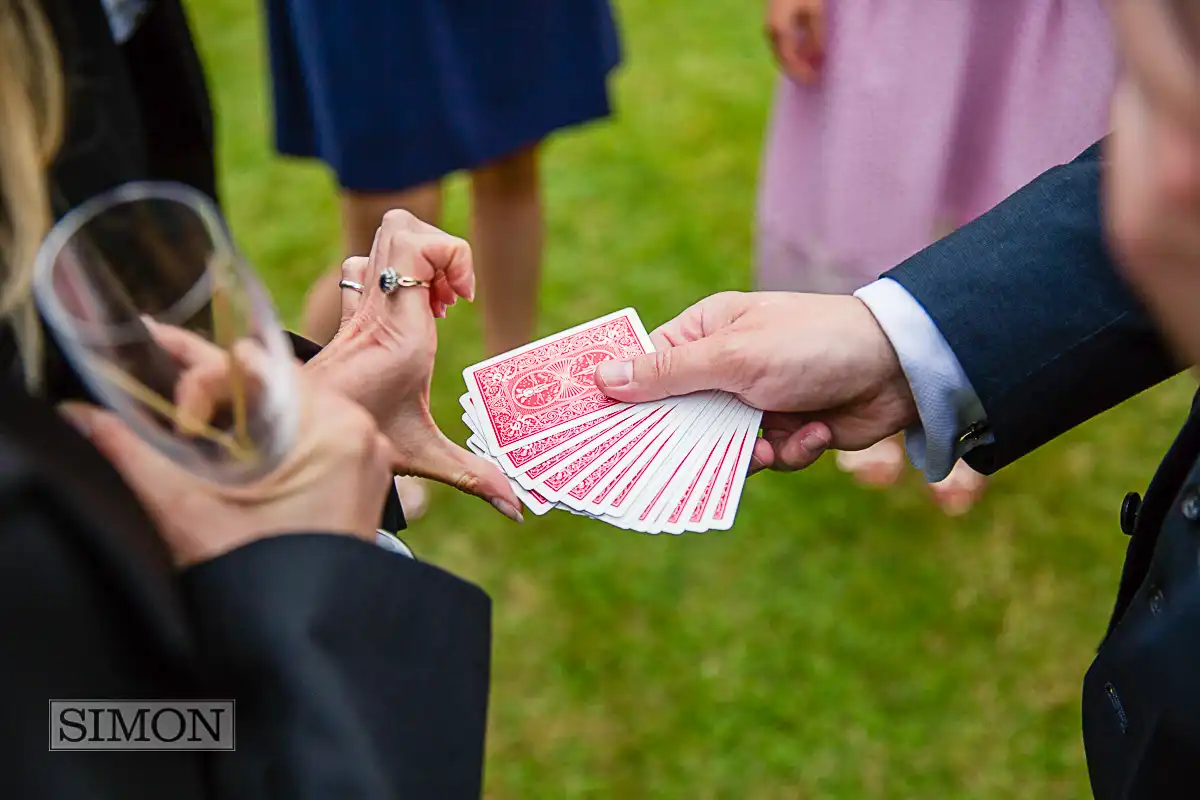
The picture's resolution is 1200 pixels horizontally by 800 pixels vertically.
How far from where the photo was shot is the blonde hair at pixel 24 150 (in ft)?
2.92

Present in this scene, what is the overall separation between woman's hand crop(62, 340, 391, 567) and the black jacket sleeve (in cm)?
4

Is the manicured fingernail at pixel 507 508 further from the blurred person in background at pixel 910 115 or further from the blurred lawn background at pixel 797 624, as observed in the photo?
the blurred person in background at pixel 910 115

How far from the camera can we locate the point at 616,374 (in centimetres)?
147

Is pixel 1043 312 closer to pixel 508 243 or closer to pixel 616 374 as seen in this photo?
pixel 616 374

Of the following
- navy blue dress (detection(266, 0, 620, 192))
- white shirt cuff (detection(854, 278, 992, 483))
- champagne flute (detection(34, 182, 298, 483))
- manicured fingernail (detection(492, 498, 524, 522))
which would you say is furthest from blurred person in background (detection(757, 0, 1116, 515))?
champagne flute (detection(34, 182, 298, 483))

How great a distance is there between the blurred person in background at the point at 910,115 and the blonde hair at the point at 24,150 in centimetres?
147

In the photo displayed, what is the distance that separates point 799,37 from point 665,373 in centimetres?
105

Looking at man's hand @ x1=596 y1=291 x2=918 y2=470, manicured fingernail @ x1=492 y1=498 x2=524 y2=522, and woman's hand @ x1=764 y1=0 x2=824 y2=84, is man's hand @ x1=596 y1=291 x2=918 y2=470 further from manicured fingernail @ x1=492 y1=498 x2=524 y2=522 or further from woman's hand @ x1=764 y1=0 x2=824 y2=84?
woman's hand @ x1=764 y1=0 x2=824 y2=84

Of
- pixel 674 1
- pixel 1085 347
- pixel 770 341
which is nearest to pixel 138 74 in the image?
pixel 770 341

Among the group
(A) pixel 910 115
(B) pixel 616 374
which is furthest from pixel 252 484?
(A) pixel 910 115

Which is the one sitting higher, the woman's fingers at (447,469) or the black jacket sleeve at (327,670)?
the black jacket sleeve at (327,670)

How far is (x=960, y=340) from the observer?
1.29 metres

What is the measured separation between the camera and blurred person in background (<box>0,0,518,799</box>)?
71 cm

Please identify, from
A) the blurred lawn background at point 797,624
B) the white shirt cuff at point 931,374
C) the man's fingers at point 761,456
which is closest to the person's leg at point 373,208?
the blurred lawn background at point 797,624
